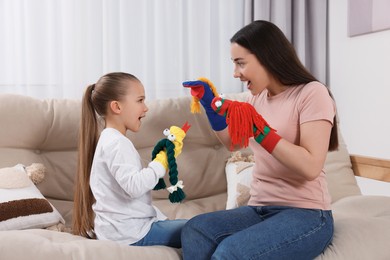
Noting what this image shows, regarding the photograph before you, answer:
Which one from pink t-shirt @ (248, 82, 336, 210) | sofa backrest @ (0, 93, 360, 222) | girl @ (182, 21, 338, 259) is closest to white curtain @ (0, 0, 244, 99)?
sofa backrest @ (0, 93, 360, 222)

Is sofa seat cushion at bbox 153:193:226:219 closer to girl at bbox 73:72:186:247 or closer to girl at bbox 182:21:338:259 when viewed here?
girl at bbox 73:72:186:247

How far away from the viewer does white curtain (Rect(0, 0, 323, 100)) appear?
2734 millimetres

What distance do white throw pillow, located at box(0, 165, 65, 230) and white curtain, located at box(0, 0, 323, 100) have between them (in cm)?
89

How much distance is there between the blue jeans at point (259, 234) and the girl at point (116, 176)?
0.17 metres

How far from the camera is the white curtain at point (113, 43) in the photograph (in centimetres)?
273

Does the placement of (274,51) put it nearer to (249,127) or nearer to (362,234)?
(249,127)

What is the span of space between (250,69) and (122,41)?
144 centimetres

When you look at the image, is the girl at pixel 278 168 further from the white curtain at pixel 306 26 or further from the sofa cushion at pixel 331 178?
the white curtain at pixel 306 26

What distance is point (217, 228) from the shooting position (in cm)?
152

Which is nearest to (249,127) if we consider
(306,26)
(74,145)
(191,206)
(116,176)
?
(116,176)

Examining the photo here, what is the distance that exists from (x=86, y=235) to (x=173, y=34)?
1.51 m

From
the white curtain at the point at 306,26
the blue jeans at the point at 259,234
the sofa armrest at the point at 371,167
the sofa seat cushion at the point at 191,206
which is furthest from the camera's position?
the white curtain at the point at 306,26

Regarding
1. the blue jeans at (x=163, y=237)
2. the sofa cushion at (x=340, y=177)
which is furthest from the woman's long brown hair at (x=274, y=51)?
the sofa cushion at (x=340, y=177)

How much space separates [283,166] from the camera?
5.25 ft
